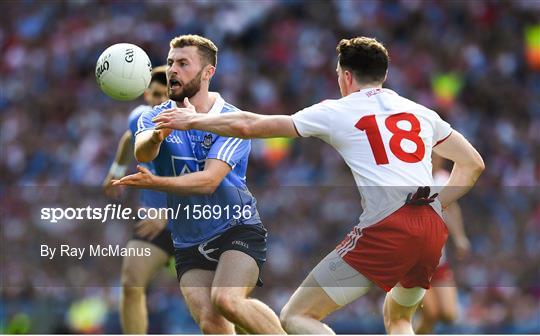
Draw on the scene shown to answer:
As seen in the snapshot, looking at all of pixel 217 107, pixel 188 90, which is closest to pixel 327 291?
pixel 217 107

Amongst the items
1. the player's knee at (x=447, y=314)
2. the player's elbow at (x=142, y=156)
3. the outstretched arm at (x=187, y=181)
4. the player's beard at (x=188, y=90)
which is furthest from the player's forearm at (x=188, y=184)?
the player's knee at (x=447, y=314)

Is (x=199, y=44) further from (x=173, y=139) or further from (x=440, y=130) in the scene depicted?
(x=440, y=130)

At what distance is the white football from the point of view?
8086mm

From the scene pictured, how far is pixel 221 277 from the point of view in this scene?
23.7 ft

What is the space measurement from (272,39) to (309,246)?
5.12m

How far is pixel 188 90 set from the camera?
7699 mm

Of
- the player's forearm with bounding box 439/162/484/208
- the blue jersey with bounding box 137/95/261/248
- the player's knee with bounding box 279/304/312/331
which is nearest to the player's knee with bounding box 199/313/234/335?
the blue jersey with bounding box 137/95/261/248

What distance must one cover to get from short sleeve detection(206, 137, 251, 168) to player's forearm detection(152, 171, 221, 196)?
0.18m

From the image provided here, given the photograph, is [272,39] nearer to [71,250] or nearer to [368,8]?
[368,8]

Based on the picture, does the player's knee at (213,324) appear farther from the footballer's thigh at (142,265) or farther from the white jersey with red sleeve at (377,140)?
the footballer's thigh at (142,265)

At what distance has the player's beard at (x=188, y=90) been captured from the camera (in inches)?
303

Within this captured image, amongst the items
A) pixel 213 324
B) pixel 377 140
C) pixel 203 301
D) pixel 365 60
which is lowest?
pixel 213 324

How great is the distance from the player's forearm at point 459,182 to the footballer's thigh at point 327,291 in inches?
35.8

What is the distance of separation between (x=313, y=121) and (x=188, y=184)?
984 millimetres
